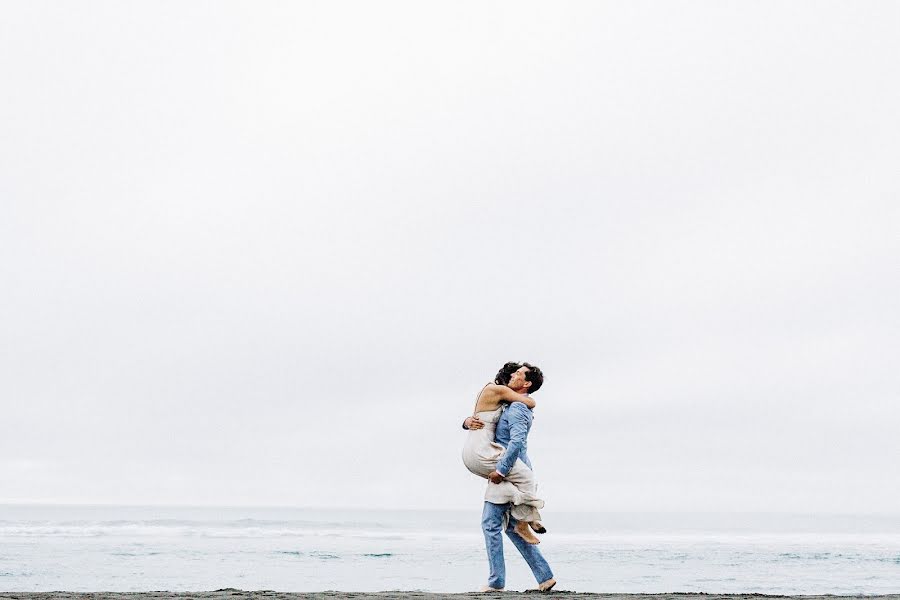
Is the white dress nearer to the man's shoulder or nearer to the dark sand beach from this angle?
the man's shoulder

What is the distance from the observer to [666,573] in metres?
15.0

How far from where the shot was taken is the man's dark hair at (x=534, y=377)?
6383mm

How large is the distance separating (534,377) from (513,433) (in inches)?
19.3

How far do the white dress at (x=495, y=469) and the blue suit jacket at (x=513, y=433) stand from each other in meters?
0.06

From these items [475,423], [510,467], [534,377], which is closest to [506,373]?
[534,377]

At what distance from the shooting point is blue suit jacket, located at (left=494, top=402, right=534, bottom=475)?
609 cm

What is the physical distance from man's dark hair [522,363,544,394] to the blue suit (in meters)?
0.21

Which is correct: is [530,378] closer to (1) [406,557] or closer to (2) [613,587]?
(2) [613,587]

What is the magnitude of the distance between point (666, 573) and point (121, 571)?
9.16 meters

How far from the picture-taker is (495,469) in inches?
246

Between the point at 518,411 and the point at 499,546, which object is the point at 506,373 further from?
the point at 499,546

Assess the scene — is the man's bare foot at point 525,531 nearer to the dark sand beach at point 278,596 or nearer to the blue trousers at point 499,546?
the blue trousers at point 499,546

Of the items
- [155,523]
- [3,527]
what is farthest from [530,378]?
[155,523]

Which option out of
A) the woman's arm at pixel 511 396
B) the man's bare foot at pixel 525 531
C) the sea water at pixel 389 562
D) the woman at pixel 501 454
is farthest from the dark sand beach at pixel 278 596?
the sea water at pixel 389 562
